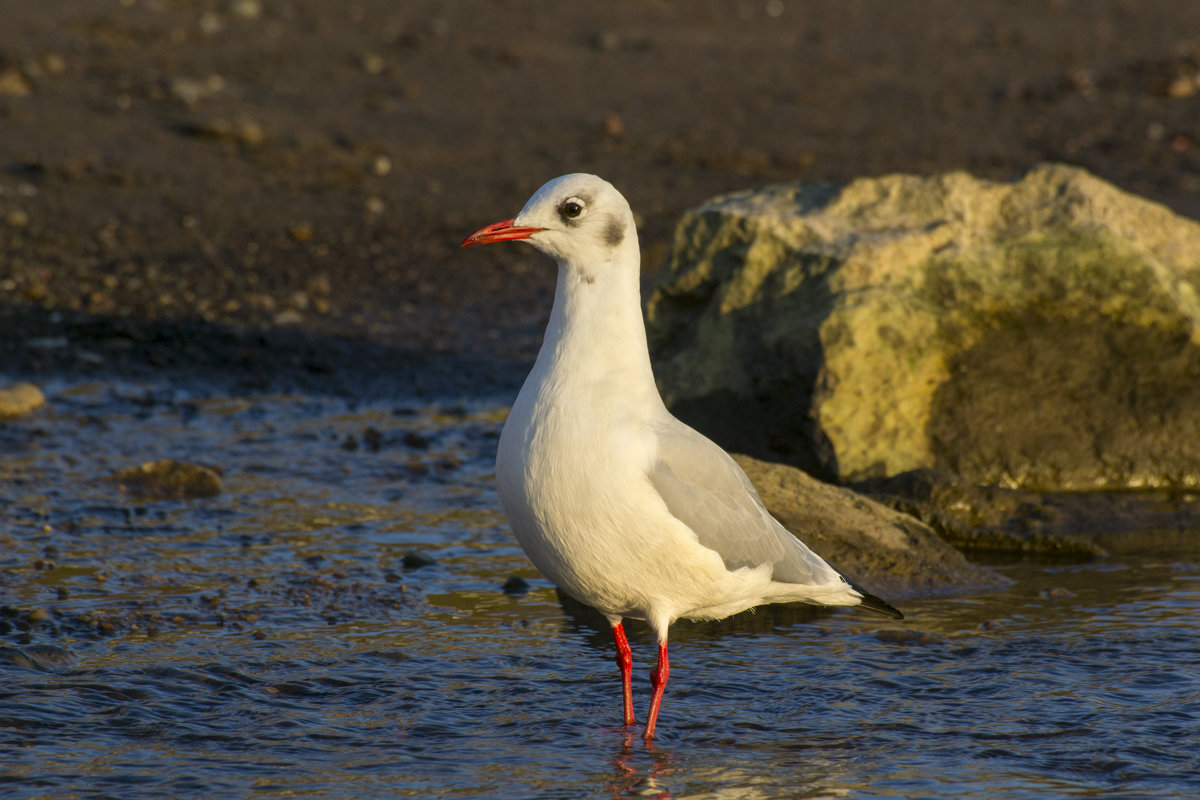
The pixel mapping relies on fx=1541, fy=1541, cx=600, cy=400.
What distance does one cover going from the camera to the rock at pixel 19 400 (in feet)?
30.8

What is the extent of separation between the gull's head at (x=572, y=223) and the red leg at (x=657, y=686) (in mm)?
1481

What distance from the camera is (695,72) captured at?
1770 centimetres

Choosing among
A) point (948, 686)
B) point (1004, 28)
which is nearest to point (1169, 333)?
point (948, 686)

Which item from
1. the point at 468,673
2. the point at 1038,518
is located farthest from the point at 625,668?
the point at 1038,518

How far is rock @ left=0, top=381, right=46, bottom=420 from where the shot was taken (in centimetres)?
938

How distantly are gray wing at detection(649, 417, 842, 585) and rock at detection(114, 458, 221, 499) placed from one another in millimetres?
3562

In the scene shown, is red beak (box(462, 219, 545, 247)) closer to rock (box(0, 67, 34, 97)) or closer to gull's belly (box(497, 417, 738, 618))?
gull's belly (box(497, 417, 738, 618))

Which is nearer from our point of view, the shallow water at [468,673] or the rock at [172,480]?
the shallow water at [468,673]

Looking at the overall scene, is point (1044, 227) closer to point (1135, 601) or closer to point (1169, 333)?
point (1169, 333)

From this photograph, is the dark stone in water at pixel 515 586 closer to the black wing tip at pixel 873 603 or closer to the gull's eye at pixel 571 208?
the black wing tip at pixel 873 603

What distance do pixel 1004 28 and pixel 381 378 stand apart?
12607 millimetres

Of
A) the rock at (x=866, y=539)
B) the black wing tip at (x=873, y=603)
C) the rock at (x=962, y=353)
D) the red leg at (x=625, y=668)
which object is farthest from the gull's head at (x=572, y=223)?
the rock at (x=962, y=353)

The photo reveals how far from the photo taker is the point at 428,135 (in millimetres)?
15398

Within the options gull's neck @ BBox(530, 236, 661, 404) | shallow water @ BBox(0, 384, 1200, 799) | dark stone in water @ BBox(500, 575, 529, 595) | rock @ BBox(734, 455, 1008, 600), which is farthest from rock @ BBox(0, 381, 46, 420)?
gull's neck @ BBox(530, 236, 661, 404)
